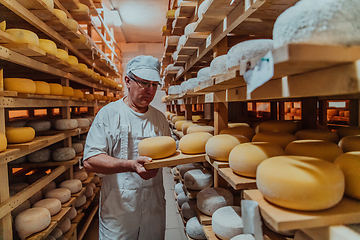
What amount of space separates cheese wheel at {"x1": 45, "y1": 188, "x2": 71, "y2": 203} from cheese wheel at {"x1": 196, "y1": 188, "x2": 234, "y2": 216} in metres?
1.60

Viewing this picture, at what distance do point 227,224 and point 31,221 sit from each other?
5.23 ft

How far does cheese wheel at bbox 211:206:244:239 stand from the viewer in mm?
1232

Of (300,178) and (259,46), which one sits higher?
(259,46)

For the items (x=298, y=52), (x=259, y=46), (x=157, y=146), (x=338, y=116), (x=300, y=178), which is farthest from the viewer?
(x=338, y=116)

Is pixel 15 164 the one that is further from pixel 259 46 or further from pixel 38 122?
pixel 259 46

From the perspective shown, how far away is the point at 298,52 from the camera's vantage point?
467 mm

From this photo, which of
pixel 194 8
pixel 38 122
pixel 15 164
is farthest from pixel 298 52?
pixel 15 164

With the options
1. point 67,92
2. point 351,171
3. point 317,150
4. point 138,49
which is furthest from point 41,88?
point 138,49

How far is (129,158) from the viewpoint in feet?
5.54

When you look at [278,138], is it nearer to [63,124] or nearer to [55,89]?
[55,89]

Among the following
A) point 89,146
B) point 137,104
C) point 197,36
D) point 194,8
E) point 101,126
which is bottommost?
point 89,146

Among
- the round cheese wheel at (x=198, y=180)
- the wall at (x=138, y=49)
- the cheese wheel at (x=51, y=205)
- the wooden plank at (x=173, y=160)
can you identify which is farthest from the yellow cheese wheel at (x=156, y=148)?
the wall at (x=138, y=49)

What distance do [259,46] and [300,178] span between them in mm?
483

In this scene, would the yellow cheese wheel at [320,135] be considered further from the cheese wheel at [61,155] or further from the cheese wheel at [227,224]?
the cheese wheel at [61,155]
